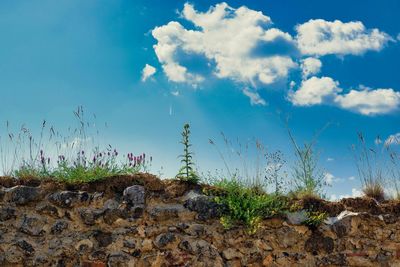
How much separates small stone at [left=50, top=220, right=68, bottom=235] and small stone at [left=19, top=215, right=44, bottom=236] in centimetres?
14

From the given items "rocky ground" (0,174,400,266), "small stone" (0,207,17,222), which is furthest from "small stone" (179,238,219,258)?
"small stone" (0,207,17,222)

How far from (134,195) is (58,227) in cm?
100

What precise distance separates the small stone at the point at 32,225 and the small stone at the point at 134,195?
108cm

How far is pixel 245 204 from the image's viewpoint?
23.6 ft

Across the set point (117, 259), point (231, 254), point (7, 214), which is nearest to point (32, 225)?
point (7, 214)

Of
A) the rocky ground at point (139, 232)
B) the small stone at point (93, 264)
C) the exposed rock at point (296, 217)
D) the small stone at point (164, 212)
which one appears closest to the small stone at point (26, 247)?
the rocky ground at point (139, 232)

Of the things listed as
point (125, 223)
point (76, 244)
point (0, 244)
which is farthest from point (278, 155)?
point (0, 244)

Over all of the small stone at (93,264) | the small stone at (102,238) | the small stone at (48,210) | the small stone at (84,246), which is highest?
the small stone at (48,210)

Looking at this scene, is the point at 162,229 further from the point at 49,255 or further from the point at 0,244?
the point at 0,244

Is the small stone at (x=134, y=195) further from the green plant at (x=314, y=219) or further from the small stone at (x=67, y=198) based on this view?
the green plant at (x=314, y=219)

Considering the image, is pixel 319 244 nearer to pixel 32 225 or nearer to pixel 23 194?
pixel 32 225

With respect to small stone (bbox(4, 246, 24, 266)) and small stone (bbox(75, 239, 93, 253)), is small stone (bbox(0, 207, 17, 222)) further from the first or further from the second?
small stone (bbox(75, 239, 93, 253))

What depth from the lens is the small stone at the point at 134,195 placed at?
6945mm

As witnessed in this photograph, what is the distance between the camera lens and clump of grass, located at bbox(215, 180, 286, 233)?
7.05m
